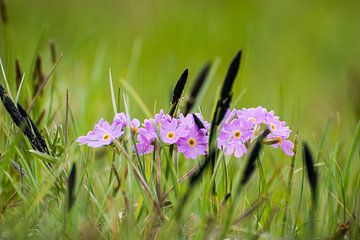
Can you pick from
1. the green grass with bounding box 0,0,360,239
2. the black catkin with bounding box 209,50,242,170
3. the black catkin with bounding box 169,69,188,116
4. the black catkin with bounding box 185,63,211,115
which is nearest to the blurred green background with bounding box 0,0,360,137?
the green grass with bounding box 0,0,360,239

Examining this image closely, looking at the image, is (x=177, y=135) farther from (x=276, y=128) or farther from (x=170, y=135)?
(x=276, y=128)

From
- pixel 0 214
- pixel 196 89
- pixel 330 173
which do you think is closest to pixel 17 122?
pixel 0 214

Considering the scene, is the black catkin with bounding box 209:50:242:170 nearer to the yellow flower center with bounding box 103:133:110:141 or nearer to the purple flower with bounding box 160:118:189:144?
the purple flower with bounding box 160:118:189:144

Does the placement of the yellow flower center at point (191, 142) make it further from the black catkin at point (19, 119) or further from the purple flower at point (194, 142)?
the black catkin at point (19, 119)

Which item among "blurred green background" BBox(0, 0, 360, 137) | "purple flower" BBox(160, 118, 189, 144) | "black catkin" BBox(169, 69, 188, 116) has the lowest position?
"blurred green background" BBox(0, 0, 360, 137)

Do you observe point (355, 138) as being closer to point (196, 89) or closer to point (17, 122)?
point (196, 89)

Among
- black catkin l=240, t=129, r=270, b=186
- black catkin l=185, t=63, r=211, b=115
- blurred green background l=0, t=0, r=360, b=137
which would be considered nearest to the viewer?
black catkin l=240, t=129, r=270, b=186

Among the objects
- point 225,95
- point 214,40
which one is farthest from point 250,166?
point 214,40
